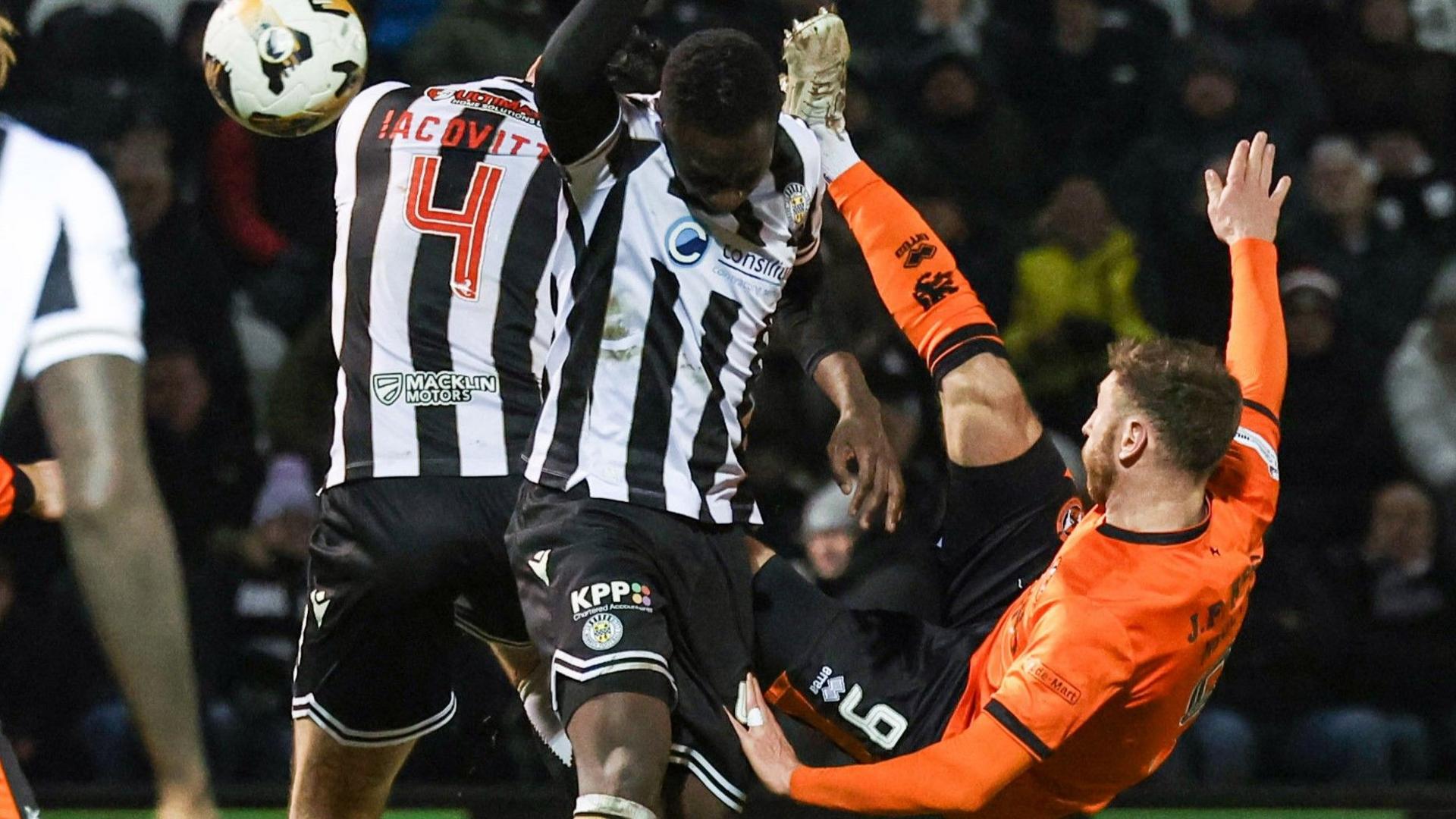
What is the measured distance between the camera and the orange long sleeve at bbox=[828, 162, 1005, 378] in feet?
15.9

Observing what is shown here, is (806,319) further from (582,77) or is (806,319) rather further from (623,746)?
(623,746)

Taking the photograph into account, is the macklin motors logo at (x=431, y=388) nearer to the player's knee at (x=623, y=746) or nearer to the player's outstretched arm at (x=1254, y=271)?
the player's knee at (x=623, y=746)

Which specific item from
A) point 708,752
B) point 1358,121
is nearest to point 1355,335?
point 1358,121

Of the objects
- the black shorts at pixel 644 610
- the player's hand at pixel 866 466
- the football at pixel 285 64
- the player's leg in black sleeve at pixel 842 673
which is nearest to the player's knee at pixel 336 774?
the black shorts at pixel 644 610

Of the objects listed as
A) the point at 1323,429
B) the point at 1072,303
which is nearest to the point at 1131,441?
the point at 1072,303

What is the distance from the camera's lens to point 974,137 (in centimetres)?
805

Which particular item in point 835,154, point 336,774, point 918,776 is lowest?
point 336,774

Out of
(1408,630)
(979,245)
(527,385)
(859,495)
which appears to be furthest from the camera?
(979,245)

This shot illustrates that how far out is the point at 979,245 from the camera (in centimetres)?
778

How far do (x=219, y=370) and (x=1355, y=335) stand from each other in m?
4.03

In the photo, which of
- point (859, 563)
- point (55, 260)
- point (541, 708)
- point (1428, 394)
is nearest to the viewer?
point (55, 260)

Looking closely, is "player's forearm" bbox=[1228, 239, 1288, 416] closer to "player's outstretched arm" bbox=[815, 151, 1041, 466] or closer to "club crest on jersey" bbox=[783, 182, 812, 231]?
"player's outstretched arm" bbox=[815, 151, 1041, 466]

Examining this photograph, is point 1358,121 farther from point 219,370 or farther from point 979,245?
point 219,370

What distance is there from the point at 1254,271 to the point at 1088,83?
386 cm
